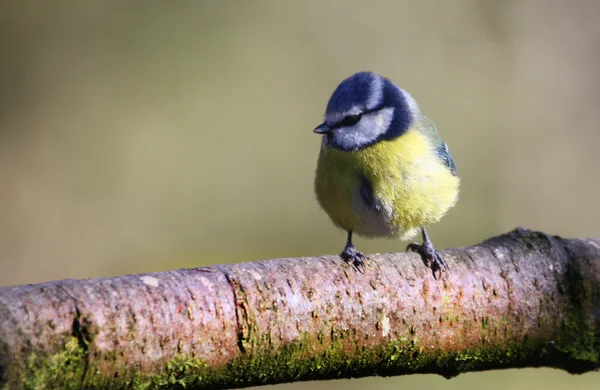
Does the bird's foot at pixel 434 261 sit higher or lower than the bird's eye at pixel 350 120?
lower

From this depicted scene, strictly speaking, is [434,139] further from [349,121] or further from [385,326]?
[385,326]

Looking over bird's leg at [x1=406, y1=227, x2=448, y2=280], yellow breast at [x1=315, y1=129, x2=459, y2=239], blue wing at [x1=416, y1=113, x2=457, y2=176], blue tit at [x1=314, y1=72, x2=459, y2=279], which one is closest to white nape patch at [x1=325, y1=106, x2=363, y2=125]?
blue tit at [x1=314, y1=72, x2=459, y2=279]

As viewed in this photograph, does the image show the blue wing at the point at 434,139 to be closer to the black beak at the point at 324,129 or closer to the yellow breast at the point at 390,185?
the yellow breast at the point at 390,185

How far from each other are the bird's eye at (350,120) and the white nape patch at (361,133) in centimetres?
1

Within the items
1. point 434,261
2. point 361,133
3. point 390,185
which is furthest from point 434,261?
point 361,133

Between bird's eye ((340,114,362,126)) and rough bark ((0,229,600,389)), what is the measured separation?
58 cm

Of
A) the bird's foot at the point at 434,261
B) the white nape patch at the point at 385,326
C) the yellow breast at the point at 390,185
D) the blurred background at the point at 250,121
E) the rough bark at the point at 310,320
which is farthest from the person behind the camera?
the blurred background at the point at 250,121

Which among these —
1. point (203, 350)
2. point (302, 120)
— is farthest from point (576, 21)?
point (203, 350)

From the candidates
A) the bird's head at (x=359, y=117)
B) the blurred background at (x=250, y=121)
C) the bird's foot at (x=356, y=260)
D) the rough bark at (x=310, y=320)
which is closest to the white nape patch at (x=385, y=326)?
the rough bark at (x=310, y=320)

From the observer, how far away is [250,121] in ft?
12.3

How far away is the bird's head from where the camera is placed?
Result: 6.70 feet

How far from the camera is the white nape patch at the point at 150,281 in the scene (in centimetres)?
121

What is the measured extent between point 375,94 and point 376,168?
10.4 inches

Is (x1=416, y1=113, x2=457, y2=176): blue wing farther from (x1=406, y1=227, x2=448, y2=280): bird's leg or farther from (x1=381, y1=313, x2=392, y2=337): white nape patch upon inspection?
(x1=381, y1=313, x2=392, y2=337): white nape patch
